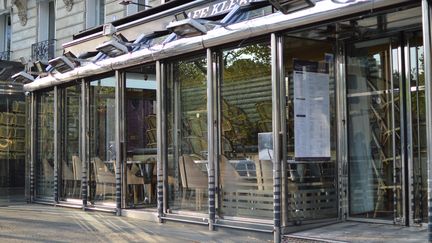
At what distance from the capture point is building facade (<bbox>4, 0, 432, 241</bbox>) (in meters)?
8.17

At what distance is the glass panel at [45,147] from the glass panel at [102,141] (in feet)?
5.95

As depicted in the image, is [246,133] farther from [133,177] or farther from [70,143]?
[70,143]

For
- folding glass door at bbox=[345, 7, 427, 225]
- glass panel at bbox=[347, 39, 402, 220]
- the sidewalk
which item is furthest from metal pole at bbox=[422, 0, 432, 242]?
the sidewalk

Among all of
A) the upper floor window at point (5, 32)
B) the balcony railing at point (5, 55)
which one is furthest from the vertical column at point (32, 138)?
the upper floor window at point (5, 32)

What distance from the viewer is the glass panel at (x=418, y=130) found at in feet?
26.7

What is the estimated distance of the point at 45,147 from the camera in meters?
14.1

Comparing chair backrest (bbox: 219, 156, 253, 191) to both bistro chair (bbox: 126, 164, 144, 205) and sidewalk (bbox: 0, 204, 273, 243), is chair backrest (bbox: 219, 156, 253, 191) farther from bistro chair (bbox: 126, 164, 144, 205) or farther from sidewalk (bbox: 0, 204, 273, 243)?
bistro chair (bbox: 126, 164, 144, 205)

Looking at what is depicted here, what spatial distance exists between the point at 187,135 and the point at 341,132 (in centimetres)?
256

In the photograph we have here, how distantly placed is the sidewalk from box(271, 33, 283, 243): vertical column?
1.04 feet

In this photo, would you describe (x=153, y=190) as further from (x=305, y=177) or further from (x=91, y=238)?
(x=305, y=177)

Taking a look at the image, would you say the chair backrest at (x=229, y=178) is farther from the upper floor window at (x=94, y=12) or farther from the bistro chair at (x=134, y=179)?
the upper floor window at (x=94, y=12)

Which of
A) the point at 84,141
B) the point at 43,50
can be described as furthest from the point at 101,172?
the point at 43,50

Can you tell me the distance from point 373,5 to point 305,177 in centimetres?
261

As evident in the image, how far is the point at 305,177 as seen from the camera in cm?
852
